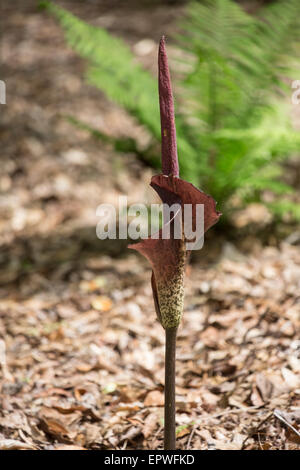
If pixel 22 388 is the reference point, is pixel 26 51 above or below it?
above

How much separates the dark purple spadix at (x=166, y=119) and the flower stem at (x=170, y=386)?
14.1 inches

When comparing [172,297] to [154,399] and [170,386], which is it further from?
[154,399]

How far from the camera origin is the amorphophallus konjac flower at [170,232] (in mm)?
976

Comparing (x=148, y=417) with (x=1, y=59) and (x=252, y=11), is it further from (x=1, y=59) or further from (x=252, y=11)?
(x=252, y=11)

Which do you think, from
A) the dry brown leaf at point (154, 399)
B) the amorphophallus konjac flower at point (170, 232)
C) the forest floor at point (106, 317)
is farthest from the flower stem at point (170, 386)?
the dry brown leaf at point (154, 399)

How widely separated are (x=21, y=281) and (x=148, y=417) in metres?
1.35

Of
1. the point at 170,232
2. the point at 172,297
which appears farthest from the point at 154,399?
the point at 170,232

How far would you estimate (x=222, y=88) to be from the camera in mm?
2947

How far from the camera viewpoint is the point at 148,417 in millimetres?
1635

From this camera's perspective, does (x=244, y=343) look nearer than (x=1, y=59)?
Yes

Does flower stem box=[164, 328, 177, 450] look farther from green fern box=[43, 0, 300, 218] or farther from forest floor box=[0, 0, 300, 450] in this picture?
green fern box=[43, 0, 300, 218]

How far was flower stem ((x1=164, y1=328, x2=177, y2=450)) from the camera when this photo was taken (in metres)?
1.09

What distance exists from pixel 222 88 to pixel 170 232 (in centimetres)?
215
